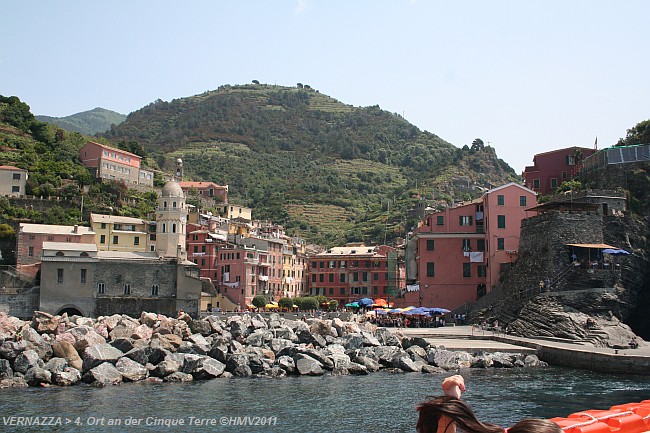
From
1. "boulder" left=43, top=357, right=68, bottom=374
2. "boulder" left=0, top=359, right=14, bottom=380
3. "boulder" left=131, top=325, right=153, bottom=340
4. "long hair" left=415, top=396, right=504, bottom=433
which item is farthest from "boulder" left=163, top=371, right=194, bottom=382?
"long hair" left=415, top=396, right=504, bottom=433

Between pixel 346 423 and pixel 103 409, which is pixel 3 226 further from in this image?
pixel 346 423

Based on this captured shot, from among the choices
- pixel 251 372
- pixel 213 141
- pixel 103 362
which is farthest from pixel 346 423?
pixel 213 141

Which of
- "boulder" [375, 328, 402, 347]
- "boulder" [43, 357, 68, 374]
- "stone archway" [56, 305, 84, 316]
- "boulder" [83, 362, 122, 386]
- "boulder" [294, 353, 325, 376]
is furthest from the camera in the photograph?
"stone archway" [56, 305, 84, 316]

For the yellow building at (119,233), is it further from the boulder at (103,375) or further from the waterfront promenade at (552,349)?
the boulder at (103,375)

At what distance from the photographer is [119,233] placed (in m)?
69.8

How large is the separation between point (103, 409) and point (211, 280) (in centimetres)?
4694

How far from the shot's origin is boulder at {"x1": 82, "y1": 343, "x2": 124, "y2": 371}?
32.0 meters

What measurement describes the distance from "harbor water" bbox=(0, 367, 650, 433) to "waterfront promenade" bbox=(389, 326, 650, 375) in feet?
3.58

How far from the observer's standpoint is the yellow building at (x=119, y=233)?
6812cm

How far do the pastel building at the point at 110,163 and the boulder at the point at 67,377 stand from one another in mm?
55618

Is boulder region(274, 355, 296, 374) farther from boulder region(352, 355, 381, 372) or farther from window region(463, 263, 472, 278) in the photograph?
window region(463, 263, 472, 278)

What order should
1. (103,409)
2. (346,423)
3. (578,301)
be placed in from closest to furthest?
→ (346,423) < (103,409) < (578,301)

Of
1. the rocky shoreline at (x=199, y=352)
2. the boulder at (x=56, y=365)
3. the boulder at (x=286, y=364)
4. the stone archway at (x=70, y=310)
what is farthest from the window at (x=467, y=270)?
the boulder at (x=56, y=365)

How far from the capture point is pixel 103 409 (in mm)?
24609
